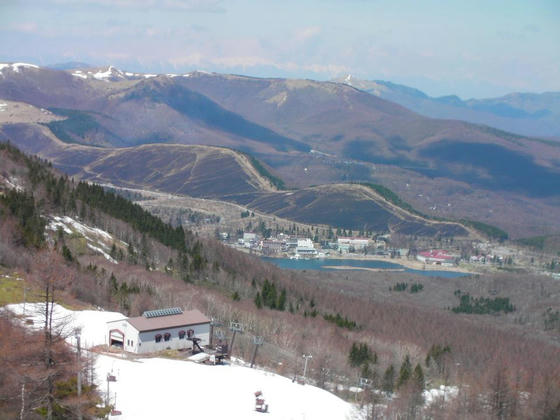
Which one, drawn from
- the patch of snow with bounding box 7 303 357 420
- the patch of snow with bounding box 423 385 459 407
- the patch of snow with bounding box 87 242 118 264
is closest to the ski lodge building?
the patch of snow with bounding box 7 303 357 420

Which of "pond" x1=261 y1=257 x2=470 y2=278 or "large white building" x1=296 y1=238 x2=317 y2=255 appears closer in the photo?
"pond" x1=261 y1=257 x2=470 y2=278

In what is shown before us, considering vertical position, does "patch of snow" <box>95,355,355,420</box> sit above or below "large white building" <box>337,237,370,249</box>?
above

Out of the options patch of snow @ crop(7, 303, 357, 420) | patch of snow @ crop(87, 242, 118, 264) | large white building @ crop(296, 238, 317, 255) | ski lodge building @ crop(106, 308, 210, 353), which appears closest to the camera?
patch of snow @ crop(7, 303, 357, 420)

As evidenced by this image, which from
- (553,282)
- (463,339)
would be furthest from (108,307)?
(553,282)

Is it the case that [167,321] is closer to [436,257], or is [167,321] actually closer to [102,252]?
[102,252]

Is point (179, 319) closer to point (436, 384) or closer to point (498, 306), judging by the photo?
point (436, 384)

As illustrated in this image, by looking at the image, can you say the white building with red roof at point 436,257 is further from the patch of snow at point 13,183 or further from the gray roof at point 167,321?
the gray roof at point 167,321

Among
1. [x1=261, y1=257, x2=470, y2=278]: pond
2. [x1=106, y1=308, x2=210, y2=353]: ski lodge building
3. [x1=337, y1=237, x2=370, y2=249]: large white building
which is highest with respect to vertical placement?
[x1=106, y1=308, x2=210, y2=353]: ski lodge building

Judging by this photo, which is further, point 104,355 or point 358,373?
point 358,373

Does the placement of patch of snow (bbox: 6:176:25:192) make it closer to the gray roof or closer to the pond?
→ the gray roof
